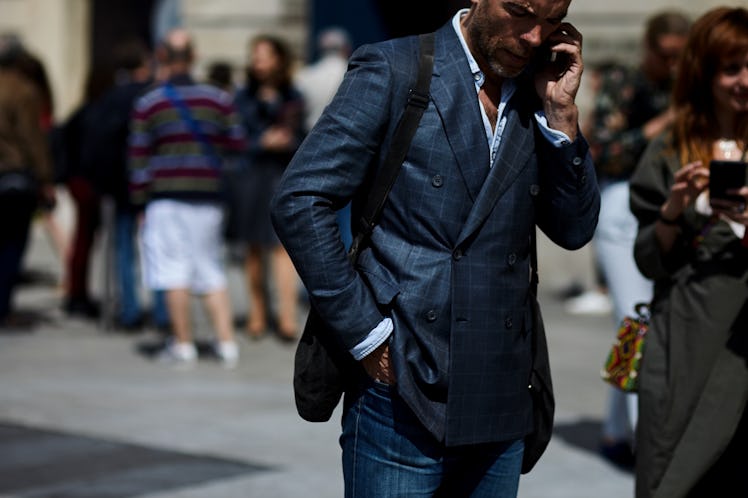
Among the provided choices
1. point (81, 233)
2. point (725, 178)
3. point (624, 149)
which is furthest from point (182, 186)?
point (725, 178)

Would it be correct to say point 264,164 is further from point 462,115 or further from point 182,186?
point 462,115

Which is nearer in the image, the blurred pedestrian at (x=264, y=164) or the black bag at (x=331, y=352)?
the black bag at (x=331, y=352)

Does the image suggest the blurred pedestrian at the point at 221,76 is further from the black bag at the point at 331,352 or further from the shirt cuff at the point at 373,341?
the shirt cuff at the point at 373,341

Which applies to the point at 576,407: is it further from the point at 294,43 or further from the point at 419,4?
the point at 419,4

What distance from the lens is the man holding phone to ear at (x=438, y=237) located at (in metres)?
3.22

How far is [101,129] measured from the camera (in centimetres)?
1038

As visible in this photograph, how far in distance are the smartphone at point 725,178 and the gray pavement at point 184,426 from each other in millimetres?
2143

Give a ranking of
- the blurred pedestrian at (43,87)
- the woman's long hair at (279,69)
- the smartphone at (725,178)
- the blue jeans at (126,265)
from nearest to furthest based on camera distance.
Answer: the smartphone at (725,178), the woman's long hair at (279,69), the blue jeans at (126,265), the blurred pedestrian at (43,87)

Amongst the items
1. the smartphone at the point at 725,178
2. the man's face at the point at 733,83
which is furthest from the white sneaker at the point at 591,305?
the smartphone at the point at 725,178

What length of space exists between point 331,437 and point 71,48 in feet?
44.2

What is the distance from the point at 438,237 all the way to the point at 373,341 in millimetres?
265

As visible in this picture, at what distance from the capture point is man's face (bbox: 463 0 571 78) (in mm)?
3201

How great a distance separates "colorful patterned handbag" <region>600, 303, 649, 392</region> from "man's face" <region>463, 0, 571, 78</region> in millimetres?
1684

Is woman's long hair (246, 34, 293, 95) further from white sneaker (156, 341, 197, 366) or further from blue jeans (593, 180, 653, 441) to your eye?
blue jeans (593, 180, 653, 441)
